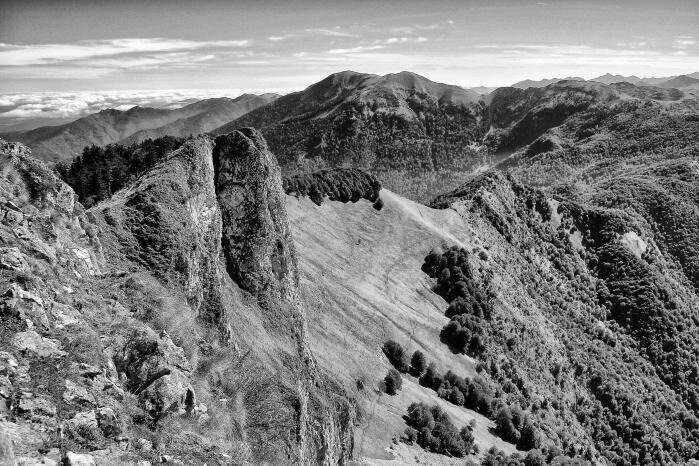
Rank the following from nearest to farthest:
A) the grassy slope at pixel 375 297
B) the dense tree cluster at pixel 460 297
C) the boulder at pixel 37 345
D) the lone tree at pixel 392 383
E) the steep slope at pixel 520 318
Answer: the boulder at pixel 37 345 < the grassy slope at pixel 375 297 < the lone tree at pixel 392 383 < the steep slope at pixel 520 318 < the dense tree cluster at pixel 460 297

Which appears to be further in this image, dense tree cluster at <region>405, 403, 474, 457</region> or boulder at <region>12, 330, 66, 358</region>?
dense tree cluster at <region>405, 403, 474, 457</region>

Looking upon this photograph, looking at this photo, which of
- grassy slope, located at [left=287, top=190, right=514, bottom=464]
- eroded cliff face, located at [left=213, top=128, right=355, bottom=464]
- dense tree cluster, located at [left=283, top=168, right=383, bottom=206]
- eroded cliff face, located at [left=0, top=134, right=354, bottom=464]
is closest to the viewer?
eroded cliff face, located at [left=0, top=134, right=354, bottom=464]

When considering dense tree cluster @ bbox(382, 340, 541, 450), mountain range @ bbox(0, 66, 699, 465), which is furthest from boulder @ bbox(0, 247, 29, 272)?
dense tree cluster @ bbox(382, 340, 541, 450)

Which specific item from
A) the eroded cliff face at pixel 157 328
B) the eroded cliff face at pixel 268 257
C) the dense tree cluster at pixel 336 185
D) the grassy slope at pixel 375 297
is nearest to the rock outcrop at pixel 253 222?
the eroded cliff face at pixel 268 257

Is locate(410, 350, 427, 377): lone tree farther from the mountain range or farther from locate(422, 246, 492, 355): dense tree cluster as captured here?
locate(422, 246, 492, 355): dense tree cluster

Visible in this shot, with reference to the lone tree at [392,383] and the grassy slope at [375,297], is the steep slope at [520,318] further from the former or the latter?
the lone tree at [392,383]

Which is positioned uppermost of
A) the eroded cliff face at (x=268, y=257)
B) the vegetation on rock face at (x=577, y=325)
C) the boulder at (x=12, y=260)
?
the boulder at (x=12, y=260)

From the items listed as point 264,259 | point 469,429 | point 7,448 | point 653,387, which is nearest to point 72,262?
point 7,448
